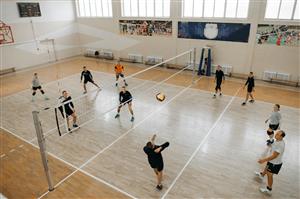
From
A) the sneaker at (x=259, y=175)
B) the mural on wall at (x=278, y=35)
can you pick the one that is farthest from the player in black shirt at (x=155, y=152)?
the mural on wall at (x=278, y=35)

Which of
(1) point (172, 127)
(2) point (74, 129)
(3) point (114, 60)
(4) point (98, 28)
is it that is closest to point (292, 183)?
(1) point (172, 127)

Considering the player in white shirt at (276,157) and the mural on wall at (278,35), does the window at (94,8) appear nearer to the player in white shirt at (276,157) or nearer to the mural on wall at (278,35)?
the mural on wall at (278,35)

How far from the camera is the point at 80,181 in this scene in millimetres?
6684

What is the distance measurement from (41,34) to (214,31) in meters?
13.2

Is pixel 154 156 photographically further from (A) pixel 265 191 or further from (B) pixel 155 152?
(A) pixel 265 191

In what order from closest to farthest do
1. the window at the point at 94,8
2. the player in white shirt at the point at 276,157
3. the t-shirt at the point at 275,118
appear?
the player in white shirt at the point at 276,157, the t-shirt at the point at 275,118, the window at the point at 94,8

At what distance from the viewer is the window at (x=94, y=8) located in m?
19.4

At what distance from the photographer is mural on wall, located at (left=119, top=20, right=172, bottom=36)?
656 inches

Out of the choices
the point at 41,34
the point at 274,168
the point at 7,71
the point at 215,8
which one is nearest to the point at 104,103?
the point at 274,168

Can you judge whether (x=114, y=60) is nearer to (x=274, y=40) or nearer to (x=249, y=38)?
(x=249, y=38)

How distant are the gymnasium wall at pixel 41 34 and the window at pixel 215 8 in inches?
420

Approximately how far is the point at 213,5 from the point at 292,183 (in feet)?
37.8

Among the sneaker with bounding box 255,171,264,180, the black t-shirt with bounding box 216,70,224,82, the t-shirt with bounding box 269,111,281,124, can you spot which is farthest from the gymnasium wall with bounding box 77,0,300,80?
the sneaker with bounding box 255,171,264,180

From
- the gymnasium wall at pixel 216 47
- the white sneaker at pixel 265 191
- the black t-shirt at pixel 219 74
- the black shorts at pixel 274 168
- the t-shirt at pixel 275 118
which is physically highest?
the gymnasium wall at pixel 216 47
